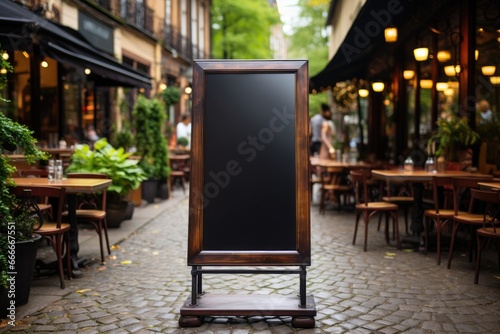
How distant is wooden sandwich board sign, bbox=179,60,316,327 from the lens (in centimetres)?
445

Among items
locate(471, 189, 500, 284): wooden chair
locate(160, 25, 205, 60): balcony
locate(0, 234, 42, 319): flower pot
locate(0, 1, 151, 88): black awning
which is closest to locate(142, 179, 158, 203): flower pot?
locate(0, 1, 151, 88): black awning

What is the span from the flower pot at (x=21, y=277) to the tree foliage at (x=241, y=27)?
26.1 meters

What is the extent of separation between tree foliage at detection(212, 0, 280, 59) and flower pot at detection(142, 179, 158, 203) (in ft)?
62.0

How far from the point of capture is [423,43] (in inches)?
472

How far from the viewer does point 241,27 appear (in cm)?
3103

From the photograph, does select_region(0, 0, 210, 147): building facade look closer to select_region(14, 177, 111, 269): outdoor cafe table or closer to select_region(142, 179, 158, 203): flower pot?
select_region(14, 177, 111, 269): outdoor cafe table

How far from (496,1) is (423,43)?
3.57m

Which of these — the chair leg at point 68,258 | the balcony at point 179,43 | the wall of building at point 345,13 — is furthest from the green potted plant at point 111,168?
the balcony at point 179,43

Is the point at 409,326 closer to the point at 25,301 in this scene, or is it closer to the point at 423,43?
the point at 25,301

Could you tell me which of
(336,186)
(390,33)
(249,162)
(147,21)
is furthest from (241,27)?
(249,162)

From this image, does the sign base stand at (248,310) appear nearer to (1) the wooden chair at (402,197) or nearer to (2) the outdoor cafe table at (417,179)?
(2) the outdoor cafe table at (417,179)

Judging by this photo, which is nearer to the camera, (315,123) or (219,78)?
(219,78)

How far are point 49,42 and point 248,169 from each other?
4.29 meters

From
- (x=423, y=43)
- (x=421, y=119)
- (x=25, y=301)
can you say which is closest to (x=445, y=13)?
(x=423, y=43)
